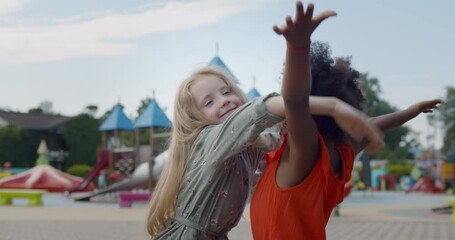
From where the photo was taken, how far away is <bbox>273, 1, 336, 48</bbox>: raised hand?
1.60 m

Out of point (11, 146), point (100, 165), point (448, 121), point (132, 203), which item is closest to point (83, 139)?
point (11, 146)

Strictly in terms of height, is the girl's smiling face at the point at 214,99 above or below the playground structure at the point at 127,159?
above

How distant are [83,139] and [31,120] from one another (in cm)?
1392

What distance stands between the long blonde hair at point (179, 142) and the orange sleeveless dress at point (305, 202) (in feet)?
1.61

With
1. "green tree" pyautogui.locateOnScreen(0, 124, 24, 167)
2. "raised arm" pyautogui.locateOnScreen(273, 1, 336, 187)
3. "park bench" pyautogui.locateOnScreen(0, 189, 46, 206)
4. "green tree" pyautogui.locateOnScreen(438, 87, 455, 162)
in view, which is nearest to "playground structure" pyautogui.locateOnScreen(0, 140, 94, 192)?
"park bench" pyautogui.locateOnScreen(0, 189, 46, 206)

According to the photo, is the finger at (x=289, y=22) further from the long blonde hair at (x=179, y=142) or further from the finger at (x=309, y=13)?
the long blonde hair at (x=179, y=142)

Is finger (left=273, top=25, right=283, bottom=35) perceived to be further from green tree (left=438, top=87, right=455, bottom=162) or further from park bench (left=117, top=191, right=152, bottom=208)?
green tree (left=438, top=87, right=455, bottom=162)

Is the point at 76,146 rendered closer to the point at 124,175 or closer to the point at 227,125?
the point at 124,175

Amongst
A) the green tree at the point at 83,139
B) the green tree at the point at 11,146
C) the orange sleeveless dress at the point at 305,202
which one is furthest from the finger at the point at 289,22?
the green tree at the point at 83,139

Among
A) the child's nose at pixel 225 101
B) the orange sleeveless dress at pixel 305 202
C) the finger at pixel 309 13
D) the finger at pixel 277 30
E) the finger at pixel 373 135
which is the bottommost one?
the orange sleeveless dress at pixel 305 202

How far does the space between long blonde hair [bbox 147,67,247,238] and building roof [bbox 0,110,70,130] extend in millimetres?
57760

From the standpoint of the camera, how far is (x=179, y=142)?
2.49m

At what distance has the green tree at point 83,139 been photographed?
5075 cm

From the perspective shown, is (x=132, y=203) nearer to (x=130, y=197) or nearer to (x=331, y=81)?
(x=130, y=197)
